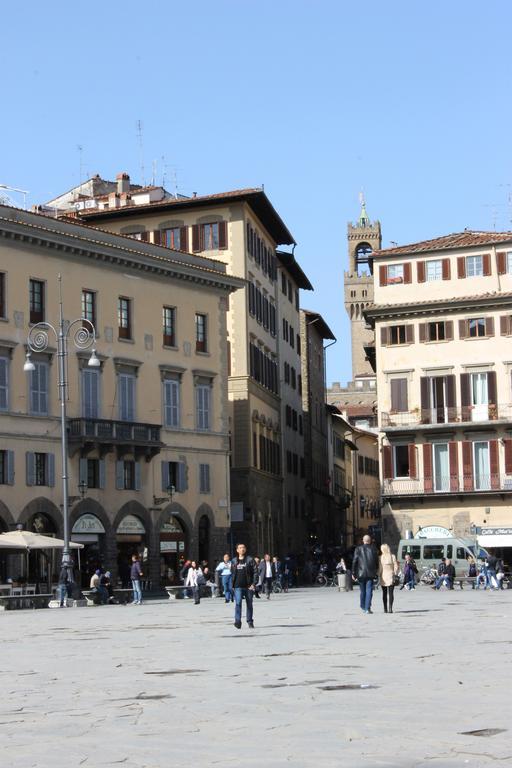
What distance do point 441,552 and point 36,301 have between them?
2203 centimetres

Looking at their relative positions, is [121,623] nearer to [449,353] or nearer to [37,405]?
[37,405]

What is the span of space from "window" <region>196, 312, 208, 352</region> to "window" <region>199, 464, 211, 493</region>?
548 cm

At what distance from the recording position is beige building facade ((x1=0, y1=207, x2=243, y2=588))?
55.6 m

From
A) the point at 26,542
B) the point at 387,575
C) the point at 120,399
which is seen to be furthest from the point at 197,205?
the point at 387,575

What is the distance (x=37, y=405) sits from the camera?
56094 mm

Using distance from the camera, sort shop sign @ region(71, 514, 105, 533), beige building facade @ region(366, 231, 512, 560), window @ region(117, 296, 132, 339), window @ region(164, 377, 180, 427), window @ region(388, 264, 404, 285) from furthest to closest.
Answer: window @ region(388, 264, 404, 285) → beige building facade @ region(366, 231, 512, 560) → window @ region(164, 377, 180, 427) → window @ region(117, 296, 132, 339) → shop sign @ region(71, 514, 105, 533)

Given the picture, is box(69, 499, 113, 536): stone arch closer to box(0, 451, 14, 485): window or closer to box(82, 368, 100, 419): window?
box(0, 451, 14, 485): window

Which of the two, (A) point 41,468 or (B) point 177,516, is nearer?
(A) point 41,468

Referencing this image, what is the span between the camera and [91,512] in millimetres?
57719

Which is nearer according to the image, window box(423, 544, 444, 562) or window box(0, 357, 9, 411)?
window box(0, 357, 9, 411)

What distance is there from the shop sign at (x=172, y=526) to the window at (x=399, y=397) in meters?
16.7

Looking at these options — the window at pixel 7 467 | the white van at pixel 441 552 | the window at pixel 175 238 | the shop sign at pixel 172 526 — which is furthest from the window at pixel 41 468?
the window at pixel 175 238

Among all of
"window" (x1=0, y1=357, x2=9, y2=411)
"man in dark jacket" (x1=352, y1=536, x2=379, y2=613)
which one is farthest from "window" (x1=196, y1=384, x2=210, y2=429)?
"man in dark jacket" (x1=352, y1=536, x2=379, y2=613)

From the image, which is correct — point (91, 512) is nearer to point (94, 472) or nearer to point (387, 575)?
point (94, 472)
